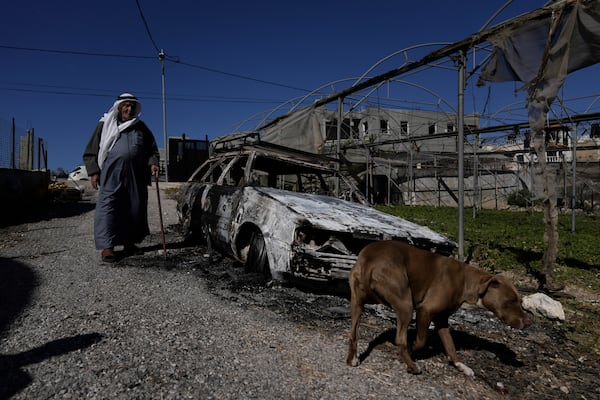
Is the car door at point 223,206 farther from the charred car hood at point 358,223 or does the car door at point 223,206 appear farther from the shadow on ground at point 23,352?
the shadow on ground at point 23,352

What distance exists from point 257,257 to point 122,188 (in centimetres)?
207

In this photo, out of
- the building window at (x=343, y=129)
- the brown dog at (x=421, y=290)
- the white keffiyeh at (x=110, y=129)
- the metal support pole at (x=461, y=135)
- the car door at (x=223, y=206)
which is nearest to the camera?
the brown dog at (x=421, y=290)

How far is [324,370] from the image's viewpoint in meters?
2.32

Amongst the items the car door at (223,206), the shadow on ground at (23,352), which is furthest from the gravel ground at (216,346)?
the car door at (223,206)

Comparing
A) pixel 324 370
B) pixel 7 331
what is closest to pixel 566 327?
pixel 324 370

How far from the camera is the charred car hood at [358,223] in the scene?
3.45m

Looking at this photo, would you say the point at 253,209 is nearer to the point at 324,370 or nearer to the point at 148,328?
the point at 148,328

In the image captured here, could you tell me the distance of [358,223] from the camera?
3.61 meters

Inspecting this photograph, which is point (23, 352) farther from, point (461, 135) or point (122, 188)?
point (461, 135)

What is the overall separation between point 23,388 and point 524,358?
310cm

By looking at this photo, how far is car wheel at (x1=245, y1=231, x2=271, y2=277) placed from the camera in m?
4.05

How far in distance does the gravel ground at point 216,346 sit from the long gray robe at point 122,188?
652 millimetres

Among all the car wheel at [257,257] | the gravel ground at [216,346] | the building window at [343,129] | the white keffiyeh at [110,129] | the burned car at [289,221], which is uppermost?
the building window at [343,129]

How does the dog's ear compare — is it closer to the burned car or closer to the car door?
the burned car
